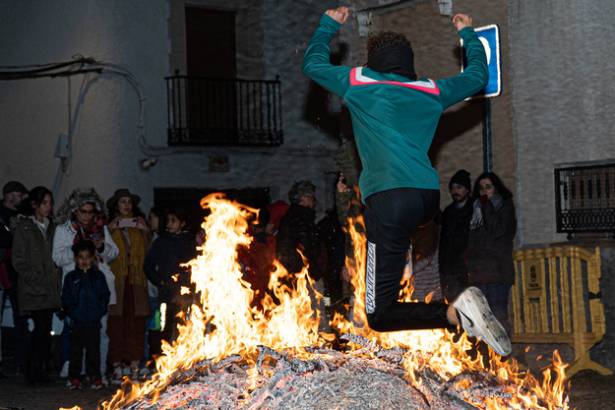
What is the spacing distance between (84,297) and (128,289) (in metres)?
0.77

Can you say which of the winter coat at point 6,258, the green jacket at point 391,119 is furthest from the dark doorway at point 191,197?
the green jacket at point 391,119

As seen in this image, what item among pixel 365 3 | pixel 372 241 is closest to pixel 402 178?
pixel 372 241

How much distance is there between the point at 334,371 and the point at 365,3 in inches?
344

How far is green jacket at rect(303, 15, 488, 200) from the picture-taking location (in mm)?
6828

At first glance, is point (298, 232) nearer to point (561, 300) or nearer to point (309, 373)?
point (561, 300)

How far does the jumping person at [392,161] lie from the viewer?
6.80 meters

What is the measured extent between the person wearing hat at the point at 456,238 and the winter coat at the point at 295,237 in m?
1.32

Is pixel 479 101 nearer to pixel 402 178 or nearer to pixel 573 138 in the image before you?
pixel 573 138

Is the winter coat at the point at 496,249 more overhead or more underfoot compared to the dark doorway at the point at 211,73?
more underfoot

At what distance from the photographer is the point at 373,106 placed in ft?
22.7

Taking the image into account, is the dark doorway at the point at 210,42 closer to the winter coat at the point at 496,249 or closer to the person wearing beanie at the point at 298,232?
the person wearing beanie at the point at 298,232

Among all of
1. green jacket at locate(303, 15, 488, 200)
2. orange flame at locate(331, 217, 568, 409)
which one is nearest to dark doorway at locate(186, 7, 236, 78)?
orange flame at locate(331, 217, 568, 409)

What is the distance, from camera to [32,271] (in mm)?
12203

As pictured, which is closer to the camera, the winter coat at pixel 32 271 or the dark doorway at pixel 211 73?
the winter coat at pixel 32 271
